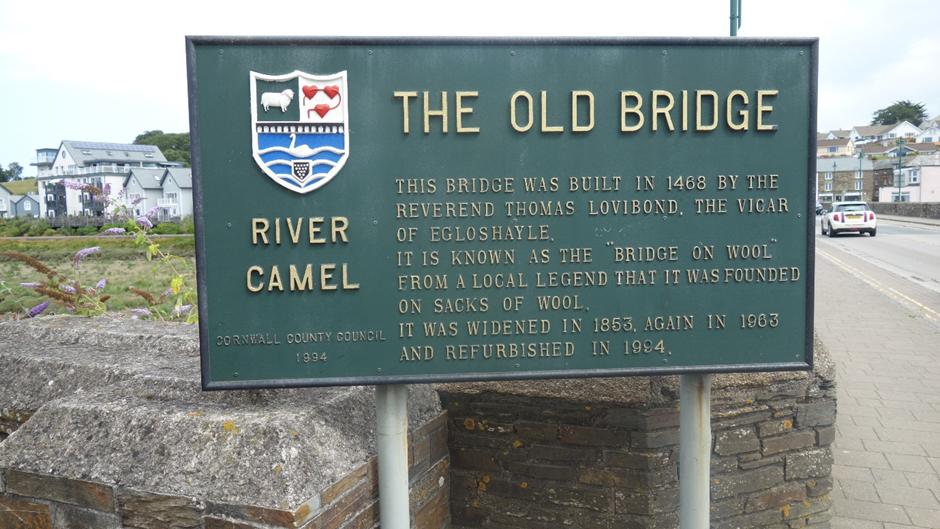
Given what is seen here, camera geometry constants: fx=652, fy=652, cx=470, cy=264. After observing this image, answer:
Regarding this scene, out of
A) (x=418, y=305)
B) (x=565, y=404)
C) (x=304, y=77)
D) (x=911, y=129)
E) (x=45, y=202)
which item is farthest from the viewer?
(x=911, y=129)

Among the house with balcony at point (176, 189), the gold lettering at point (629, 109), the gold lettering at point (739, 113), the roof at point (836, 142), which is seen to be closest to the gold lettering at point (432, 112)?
the gold lettering at point (629, 109)

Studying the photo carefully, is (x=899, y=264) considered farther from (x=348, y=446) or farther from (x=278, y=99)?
(x=278, y=99)

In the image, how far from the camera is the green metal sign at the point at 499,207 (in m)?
2.30

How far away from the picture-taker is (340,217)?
2.35 meters

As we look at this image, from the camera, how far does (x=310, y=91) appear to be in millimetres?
2266

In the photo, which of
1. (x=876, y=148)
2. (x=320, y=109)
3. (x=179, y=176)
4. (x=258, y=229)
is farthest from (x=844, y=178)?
(x=258, y=229)

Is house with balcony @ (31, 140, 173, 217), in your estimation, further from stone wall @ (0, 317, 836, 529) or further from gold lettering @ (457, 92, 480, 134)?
gold lettering @ (457, 92, 480, 134)

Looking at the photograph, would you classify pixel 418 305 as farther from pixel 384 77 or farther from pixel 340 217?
pixel 384 77

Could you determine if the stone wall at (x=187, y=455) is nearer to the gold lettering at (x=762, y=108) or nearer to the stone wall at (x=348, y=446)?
the stone wall at (x=348, y=446)

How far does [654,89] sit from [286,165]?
4.52ft

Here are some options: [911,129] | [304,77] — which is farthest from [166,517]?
[911,129]

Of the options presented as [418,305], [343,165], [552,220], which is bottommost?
[418,305]

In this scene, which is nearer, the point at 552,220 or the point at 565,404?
the point at 552,220

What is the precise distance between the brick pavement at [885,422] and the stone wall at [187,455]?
305cm
